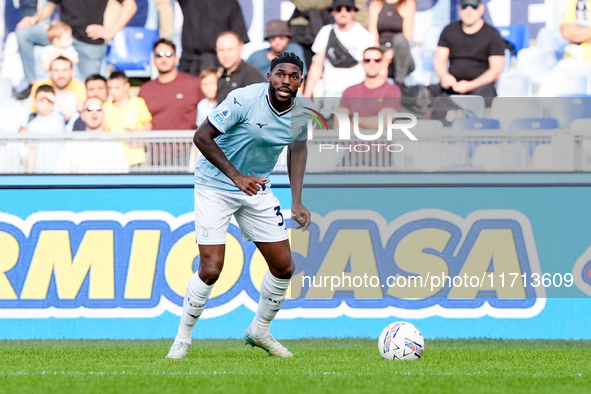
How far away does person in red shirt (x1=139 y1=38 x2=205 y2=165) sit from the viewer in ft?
31.5

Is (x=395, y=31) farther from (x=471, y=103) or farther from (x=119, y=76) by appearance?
(x=119, y=76)

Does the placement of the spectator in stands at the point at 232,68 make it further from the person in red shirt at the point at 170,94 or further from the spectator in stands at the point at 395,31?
the spectator in stands at the point at 395,31

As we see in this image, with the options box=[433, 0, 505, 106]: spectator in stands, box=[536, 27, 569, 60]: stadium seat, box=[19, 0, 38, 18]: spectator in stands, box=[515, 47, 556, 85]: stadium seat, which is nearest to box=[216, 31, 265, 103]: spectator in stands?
box=[433, 0, 505, 106]: spectator in stands

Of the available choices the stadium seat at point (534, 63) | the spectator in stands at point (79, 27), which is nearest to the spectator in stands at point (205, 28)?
the spectator in stands at point (79, 27)

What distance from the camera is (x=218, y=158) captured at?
5.49 meters

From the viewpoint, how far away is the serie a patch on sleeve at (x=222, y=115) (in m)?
5.50

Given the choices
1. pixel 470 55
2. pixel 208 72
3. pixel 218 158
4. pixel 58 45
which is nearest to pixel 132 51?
pixel 58 45

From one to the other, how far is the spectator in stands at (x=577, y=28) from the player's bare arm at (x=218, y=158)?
241 inches

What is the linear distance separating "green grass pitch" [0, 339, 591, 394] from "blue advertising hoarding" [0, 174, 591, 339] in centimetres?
122

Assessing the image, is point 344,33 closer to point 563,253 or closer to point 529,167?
point 529,167

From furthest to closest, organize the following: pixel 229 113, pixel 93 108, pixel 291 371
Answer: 1. pixel 93 108
2. pixel 229 113
3. pixel 291 371

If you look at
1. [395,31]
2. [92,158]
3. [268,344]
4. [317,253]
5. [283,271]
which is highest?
[395,31]

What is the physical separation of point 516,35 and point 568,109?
1.33 m

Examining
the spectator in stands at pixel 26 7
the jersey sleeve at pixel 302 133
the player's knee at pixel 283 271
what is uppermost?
the spectator in stands at pixel 26 7
